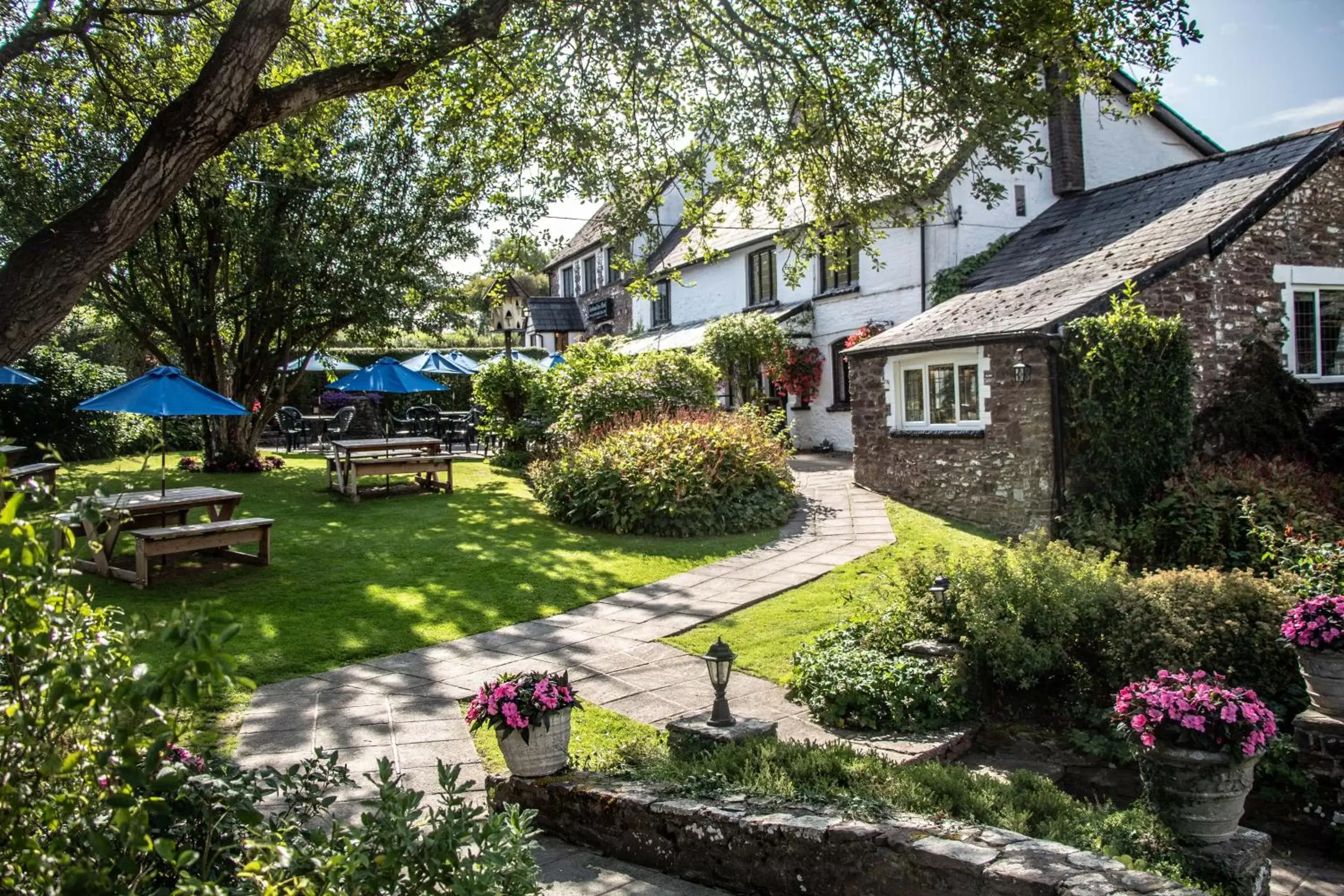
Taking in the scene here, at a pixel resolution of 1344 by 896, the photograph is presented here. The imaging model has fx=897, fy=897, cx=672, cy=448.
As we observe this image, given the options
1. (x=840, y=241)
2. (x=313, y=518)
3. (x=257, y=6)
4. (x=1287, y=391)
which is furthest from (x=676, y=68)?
(x=1287, y=391)

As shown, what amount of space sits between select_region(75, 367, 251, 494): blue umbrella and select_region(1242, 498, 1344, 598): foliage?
1124 cm

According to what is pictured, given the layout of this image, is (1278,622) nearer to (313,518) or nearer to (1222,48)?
(1222,48)

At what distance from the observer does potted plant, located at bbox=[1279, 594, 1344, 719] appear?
18.9 ft

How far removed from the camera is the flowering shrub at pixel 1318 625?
5727 mm

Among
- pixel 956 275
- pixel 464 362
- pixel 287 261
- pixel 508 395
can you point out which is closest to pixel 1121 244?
pixel 956 275

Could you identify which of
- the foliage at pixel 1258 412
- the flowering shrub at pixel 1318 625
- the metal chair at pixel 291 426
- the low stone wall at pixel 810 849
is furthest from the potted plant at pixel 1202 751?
the metal chair at pixel 291 426

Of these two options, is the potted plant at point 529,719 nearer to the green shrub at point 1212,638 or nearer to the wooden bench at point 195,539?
the green shrub at point 1212,638

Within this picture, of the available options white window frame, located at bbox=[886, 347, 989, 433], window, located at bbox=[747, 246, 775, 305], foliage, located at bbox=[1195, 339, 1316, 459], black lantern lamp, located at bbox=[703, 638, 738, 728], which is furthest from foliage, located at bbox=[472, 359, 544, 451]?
black lantern lamp, located at bbox=[703, 638, 738, 728]

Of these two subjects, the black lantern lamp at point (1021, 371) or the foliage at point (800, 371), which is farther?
the foliage at point (800, 371)

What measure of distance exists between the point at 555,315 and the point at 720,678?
31.2 meters

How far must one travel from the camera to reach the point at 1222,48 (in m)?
8.95

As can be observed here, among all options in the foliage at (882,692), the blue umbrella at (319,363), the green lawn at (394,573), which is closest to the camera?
the foliage at (882,692)

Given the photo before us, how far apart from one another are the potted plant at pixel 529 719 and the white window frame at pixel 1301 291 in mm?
13380

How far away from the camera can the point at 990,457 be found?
41.3 ft
